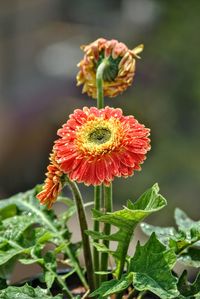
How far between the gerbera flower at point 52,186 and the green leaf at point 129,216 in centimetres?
5

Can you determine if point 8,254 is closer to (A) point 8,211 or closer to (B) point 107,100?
(A) point 8,211

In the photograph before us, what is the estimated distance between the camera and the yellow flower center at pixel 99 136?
0.67 m

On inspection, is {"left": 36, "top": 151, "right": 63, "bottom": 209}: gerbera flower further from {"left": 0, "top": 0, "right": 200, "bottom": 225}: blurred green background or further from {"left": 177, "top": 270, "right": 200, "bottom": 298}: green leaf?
{"left": 0, "top": 0, "right": 200, "bottom": 225}: blurred green background

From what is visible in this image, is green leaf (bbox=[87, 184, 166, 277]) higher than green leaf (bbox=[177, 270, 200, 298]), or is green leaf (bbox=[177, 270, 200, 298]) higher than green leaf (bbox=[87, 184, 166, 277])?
green leaf (bbox=[87, 184, 166, 277])

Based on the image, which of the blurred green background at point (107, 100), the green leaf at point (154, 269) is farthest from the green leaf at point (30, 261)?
the blurred green background at point (107, 100)

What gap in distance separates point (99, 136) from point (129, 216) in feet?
0.27

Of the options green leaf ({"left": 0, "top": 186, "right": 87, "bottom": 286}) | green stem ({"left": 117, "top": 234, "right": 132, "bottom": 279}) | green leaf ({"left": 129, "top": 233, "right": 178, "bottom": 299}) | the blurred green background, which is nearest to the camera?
green leaf ({"left": 129, "top": 233, "right": 178, "bottom": 299})

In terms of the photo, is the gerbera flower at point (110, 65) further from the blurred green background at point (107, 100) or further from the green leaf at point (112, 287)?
the blurred green background at point (107, 100)

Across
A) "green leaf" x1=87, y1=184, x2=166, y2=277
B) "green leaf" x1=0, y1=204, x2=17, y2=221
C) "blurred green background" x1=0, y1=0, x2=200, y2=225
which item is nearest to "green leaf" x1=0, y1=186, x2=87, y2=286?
"green leaf" x1=0, y1=204, x2=17, y2=221

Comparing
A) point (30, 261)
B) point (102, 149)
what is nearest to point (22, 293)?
point (30, 261)


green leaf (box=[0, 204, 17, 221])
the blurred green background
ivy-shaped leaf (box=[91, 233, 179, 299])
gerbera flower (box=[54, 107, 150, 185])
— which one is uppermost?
the blurred green background

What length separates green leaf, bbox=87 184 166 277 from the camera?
25.8 inches

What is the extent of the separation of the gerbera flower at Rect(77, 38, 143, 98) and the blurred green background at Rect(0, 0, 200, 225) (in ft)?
5.14

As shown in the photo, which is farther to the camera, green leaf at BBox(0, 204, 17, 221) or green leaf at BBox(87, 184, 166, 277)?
green leaf at BBox(0, 204, 17, 221)
